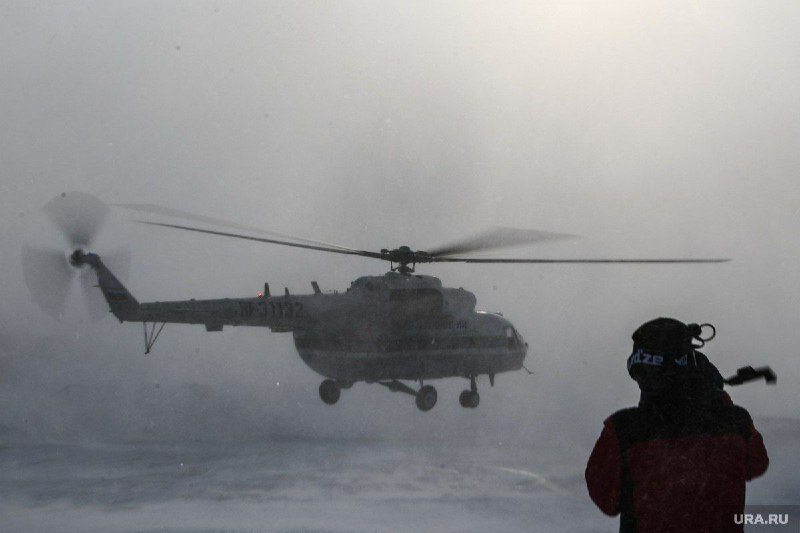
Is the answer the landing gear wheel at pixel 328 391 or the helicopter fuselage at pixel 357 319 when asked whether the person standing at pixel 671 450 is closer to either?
the helicopter fuselage at pixel 357 319

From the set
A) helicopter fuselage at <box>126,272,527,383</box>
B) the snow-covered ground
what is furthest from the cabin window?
the snow-covered ground

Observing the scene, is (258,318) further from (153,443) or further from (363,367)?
(153,443)

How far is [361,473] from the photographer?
2731 cm

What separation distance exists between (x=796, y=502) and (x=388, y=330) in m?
12.9

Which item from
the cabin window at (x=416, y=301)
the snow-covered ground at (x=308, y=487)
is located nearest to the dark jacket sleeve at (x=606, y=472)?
the snow-covered ground at (x=308, y=487)

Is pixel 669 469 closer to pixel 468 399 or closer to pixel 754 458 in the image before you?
pixel 754 458

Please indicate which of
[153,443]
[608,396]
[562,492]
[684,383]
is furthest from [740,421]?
[608,396]

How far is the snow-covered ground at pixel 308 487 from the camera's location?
22922 millimetres

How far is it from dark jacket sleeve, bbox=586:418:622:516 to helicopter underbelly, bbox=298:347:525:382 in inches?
976

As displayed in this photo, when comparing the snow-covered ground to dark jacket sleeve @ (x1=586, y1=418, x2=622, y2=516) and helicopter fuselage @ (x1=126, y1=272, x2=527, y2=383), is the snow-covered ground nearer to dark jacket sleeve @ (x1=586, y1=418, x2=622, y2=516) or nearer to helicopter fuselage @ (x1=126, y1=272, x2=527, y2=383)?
helicopter fuselage @ (x1=126, y1=272, x2=527, y2=383)

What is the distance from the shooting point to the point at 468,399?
34094 mm

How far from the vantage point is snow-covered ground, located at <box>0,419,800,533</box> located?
22922 millimetres

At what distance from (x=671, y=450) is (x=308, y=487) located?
69.0 feet

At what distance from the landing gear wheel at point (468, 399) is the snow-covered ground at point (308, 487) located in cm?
175
